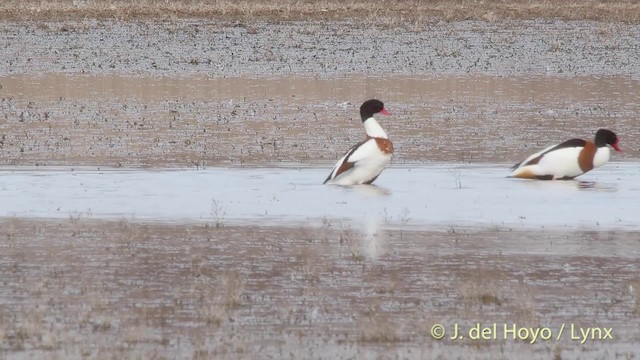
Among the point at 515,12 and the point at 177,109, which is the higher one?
the point at 515,12

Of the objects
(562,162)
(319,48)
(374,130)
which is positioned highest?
(319,48)

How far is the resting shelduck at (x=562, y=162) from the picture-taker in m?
14.9

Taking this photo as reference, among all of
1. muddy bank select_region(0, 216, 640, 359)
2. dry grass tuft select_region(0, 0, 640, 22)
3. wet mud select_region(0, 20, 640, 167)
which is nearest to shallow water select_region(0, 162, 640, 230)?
muddy bank select_region(0, 216, 640, 359)

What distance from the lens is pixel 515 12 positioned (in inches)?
1984

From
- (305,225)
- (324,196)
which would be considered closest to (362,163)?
(324,196)

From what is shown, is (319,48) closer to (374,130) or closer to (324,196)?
(374,130)

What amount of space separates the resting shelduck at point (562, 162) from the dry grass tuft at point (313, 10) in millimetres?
29355

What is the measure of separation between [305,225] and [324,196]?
1908mm

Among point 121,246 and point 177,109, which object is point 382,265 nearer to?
point 121,246

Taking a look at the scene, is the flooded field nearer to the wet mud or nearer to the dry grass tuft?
the wet mud

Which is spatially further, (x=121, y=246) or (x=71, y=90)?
(x=71, y=90)

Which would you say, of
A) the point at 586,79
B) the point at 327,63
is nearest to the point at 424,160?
the point at 586,79

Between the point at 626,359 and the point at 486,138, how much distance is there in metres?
11.9

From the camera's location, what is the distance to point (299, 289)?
903 centimetres
